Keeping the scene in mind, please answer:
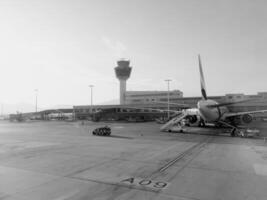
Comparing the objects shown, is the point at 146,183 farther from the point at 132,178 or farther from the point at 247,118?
the point at 247,118

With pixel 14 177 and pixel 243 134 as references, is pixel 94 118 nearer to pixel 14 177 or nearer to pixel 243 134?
pixel 243 134

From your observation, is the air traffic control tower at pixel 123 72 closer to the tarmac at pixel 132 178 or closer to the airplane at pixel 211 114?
the airplane at pixel 211 114

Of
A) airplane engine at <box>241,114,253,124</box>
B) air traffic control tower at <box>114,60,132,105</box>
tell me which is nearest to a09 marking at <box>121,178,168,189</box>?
airplane engine at <box>241,114,253,124</box>

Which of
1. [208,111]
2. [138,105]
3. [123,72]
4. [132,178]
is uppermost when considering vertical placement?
[123,72]

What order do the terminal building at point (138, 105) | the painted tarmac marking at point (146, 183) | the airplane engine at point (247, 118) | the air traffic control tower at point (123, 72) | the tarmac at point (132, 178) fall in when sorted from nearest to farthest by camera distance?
the tarmac at point (132, 178), the painted tarmac marking at point (146, 183), the airplane engine at point (247, 118), the terminal building at point (138, 105), the air traffic control tower at point (123, 72)

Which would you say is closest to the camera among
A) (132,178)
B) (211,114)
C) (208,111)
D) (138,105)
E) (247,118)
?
(132,178)

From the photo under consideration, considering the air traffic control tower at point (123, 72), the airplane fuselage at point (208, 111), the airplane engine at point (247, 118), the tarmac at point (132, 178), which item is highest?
the air traffic control tower at point (123, 72)

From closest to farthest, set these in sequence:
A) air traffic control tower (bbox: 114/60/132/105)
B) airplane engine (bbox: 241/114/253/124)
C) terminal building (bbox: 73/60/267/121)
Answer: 1. airplane engine (bbox: 241/114/253/124)
2. terminal building (bbox: 73/60/267/121)
3. air traffic control tower (bbox: 114/60/132/105)

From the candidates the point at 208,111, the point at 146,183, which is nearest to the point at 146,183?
the point at 146,183

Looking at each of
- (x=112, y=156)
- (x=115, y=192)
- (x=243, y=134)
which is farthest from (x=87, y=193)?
(x=243, y=134)

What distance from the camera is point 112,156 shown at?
Answer: 41.6 ft

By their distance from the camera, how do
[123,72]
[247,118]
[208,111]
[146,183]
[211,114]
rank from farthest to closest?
[123,72] → [247,118] → [211,114] → [208,111] → [146,183]

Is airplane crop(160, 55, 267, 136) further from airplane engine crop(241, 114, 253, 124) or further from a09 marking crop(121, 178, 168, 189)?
a09 marking crop(121, 178, 168, 189)

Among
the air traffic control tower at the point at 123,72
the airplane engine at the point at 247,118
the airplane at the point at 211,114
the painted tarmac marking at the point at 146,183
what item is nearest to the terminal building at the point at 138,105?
the air traffic control tower at the point at 123,72
